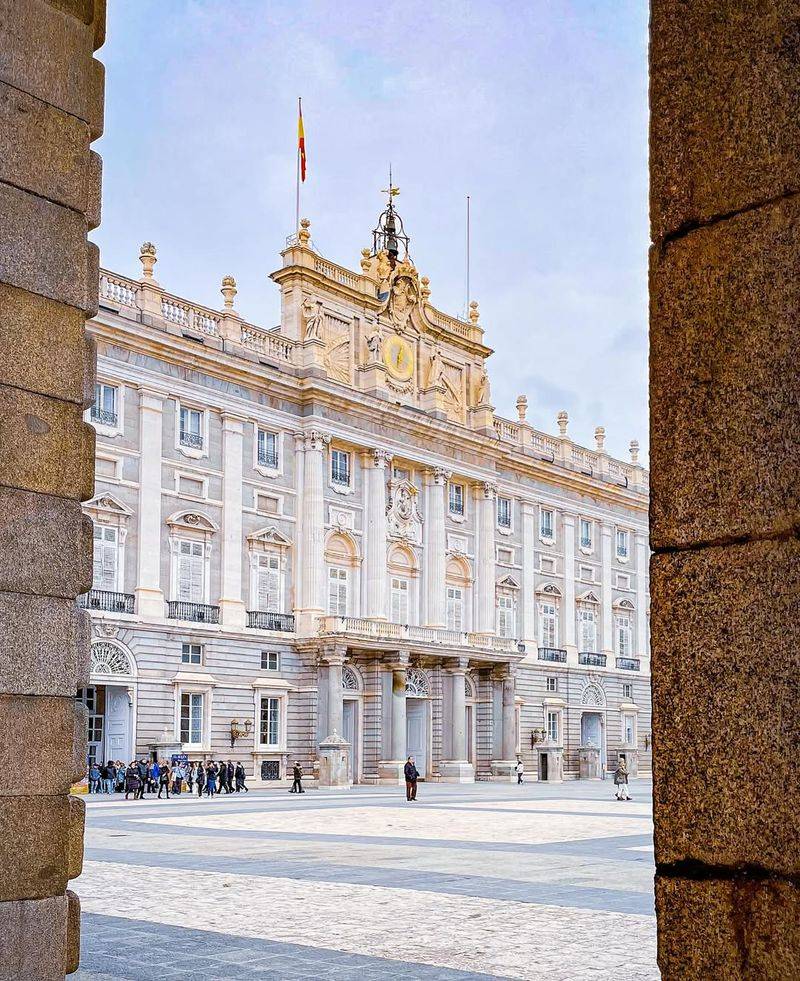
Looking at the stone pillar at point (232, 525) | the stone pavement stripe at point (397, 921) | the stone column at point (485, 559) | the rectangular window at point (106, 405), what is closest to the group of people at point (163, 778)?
the stone pillar at point (232, 525)

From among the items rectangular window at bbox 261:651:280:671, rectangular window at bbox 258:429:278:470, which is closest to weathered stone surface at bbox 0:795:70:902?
rectangular window at bbox 261:651:280:671

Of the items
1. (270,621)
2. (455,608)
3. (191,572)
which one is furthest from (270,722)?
(455,608)

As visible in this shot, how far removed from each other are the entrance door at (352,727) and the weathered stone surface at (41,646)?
39390 mm

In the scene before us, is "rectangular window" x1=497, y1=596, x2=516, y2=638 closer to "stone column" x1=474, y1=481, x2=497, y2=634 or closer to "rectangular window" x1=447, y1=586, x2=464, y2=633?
"stone column" x1=474, y1=481, x2=497, y2=634

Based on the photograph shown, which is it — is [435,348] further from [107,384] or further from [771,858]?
[771,858]

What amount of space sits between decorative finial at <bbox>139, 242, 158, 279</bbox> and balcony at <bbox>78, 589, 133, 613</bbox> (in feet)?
34.0

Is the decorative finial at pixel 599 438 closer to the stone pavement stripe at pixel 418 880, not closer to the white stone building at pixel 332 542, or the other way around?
the white stone building at pixel 332 542

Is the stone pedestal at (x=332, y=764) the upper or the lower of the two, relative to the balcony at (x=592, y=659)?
lower

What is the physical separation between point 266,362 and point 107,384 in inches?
261

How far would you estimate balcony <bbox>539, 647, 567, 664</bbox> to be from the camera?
57.2m

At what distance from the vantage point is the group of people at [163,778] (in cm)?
3550

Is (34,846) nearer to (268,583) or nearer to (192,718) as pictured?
(192,718)

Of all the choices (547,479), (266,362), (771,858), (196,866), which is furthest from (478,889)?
(547,479)

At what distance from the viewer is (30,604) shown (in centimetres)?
641
